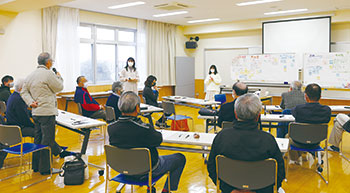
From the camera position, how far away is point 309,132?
3666 millimetres

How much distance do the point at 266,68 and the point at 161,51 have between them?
382 cm

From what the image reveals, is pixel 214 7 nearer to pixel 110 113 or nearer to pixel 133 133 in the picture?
pixel 110 113

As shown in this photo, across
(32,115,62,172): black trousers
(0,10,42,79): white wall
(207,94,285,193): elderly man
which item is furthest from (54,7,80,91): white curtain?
(207,94,285,193): elderly man

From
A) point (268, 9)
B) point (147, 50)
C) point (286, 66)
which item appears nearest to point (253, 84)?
point (286, 66)

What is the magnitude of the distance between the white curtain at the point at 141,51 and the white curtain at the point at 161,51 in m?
0.17

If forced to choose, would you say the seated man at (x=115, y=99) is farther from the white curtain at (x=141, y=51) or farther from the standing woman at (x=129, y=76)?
the white curtain at (x=141, y=51)

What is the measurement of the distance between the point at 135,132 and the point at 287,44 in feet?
27.3

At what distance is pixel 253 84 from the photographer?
386 inches

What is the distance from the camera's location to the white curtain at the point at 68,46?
8078 mm

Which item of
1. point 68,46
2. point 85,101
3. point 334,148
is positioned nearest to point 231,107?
point 334,148

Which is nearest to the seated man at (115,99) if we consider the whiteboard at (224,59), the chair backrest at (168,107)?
the chair backrest at (168,107)

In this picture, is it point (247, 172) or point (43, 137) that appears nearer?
point (247, 172)

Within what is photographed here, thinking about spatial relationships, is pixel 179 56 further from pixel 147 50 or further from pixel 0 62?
pixel 0 62

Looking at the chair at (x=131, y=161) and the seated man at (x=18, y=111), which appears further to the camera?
the seated man at (x=18, y=111)
